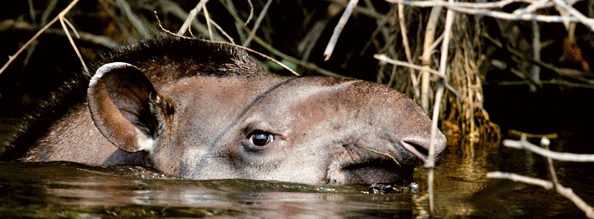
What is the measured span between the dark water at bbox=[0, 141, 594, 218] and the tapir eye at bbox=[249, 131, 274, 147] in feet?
0.85

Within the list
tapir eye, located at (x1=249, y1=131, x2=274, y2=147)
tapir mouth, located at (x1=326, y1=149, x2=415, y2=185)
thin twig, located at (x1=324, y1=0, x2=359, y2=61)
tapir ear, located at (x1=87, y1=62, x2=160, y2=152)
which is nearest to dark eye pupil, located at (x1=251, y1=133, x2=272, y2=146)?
tapir eye, located at (x1=249, y1=131, x2=274, y2=147)

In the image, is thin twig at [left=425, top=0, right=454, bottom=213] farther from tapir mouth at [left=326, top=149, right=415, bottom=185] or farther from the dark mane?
the dark mane

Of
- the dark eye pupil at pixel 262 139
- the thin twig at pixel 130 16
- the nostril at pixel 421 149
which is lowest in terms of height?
the dark eye pupil at pixel 262 139

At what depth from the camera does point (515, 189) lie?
4.61 m

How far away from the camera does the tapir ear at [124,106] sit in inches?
174

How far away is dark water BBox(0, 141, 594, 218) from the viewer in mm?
3449

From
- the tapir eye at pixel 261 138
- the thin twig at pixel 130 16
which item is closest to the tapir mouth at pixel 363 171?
the tapir eye at pixel 261 138

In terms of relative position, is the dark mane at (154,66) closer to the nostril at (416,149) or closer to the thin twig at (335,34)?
the thin twig at (335,34)

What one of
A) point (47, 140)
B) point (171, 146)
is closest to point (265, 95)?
point (171, 146)

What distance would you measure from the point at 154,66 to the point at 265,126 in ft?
3.58

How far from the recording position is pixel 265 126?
174 inches

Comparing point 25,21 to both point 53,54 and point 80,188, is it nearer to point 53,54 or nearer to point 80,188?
point 53,54

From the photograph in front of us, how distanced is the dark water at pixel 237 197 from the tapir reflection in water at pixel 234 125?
13 centimetres

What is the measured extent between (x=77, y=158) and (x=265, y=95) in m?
1.27
